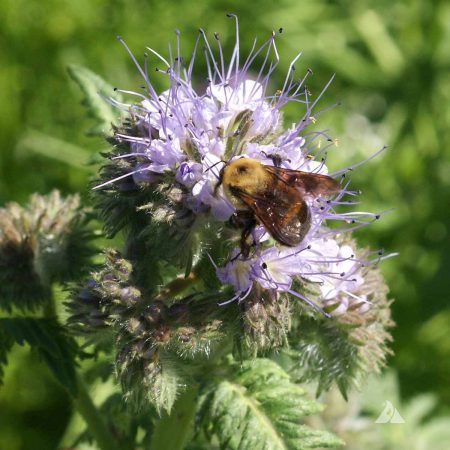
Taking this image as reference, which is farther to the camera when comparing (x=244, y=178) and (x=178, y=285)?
(x=178, y=285)

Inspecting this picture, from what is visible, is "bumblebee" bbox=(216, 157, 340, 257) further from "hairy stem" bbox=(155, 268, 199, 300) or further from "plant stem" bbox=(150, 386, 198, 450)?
"plant stem" bbox=(150, 386, 198, 450)

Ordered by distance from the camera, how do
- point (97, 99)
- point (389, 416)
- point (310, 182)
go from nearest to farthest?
point (310, 182), point (97, 99), point (389, 416)

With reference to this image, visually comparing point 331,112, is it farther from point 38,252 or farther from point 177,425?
point 177,425

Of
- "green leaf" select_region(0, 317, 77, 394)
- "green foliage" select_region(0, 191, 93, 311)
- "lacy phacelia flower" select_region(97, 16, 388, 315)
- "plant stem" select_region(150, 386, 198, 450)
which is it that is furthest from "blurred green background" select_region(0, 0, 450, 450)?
"lacy phacelia flower" select_region(97, 16, 388, 315)

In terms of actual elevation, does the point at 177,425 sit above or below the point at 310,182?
below

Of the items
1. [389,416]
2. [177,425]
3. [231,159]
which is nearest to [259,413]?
A: [177,425]

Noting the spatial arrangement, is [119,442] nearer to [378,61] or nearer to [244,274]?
[244,274]
